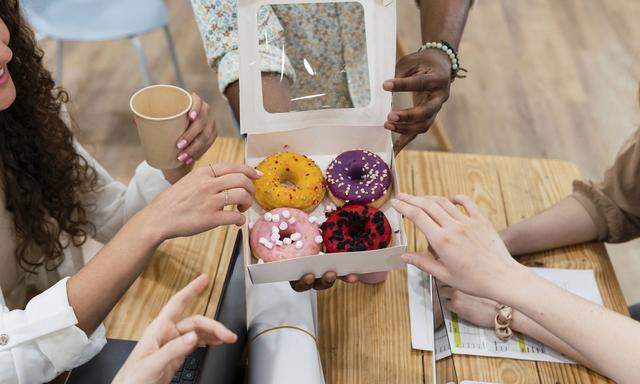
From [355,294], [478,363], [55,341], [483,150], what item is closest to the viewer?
[55,341]

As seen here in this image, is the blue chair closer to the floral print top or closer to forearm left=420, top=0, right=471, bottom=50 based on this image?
the floral print top

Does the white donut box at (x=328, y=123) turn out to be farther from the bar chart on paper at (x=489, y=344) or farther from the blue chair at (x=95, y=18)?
the blue chair at (x=95, y=18)

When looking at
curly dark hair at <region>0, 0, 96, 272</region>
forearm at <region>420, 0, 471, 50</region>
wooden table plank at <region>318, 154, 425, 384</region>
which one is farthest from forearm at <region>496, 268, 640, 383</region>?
curly dark hair at <region>0, 0, 96, 272</region>

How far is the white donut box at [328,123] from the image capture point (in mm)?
1141

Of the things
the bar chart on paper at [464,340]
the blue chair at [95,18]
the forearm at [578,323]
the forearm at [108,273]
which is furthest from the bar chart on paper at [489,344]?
the blue chair at [95,18]

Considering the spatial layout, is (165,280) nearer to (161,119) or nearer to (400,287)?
(161,119)

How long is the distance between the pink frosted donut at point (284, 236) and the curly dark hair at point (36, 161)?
512 mm

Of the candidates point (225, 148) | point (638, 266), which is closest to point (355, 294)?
point (225, 148)

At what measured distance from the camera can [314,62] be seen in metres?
1.41

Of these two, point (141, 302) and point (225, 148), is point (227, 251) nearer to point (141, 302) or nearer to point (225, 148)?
point (141, 302)

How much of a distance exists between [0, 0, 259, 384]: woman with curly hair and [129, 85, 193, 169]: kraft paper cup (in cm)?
3

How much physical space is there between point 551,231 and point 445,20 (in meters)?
0.60

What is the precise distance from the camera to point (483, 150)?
2.93 metres

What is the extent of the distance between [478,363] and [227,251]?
59 cm
